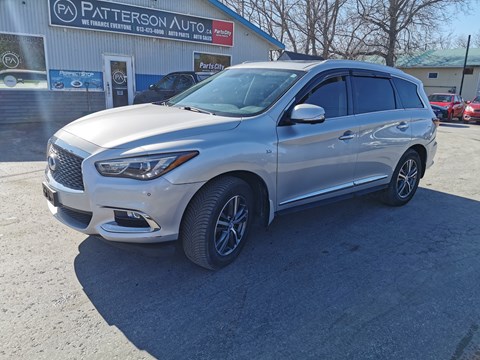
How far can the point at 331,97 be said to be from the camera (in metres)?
4.18

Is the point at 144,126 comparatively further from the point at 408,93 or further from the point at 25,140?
the point at 25,140

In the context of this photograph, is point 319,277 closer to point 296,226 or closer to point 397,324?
point 397,324

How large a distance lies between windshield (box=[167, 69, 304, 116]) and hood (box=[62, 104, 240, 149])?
29 cm

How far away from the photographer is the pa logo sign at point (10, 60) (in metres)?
12.0

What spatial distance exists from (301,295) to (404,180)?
10.1ft

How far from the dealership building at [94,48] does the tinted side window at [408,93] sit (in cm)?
1137

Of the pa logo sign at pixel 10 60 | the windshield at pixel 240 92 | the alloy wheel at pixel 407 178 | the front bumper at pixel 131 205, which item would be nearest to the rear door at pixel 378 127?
the alloy wheel at pixel 407 178

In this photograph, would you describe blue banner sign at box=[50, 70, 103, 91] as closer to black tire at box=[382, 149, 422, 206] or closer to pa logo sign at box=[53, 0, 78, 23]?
pa logo sign at box=[53, 0, 78, 23]

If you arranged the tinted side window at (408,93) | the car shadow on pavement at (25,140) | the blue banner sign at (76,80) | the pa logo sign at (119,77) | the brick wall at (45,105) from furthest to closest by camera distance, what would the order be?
the pa logo sign at (119,77) < the blue banner sign at (76,80) < the brick wall at (45,105) < the car shadow on pavement at (25,140) < the tinted side window at (408,93)

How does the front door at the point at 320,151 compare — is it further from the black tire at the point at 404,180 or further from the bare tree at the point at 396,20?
the bare tree at the point at 396,20

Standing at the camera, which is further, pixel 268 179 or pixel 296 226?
pixel 296 226

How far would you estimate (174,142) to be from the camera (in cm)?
296

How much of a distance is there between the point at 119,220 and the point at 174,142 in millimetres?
739

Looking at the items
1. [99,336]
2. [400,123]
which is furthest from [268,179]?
[400,123]
